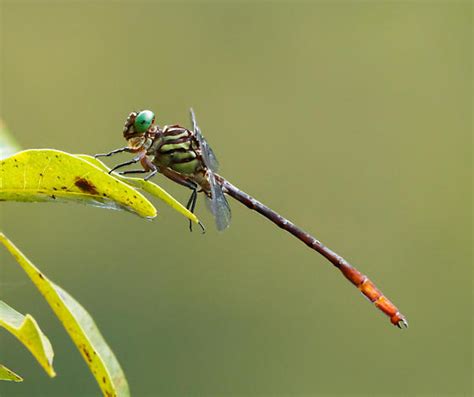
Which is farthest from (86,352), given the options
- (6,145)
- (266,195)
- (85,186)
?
(266,195)

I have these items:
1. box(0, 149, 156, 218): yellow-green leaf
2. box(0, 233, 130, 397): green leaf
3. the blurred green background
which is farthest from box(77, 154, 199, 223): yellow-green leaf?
the blurred green background

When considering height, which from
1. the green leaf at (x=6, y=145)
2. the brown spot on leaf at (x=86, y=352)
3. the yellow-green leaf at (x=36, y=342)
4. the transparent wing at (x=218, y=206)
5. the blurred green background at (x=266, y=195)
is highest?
the blurred green background at (x=266, y=195)

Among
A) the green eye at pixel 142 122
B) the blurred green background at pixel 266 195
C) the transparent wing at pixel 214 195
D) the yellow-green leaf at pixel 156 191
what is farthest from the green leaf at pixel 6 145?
the blurred green background at pixel 266 195

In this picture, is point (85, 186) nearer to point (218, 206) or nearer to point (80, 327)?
point (80, 327)


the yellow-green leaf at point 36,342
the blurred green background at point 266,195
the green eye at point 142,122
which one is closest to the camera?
the yellow-green leaf at point 36,342

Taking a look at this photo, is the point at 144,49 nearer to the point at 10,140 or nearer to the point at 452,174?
the point at 452,174

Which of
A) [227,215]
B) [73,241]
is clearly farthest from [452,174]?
[227,215]

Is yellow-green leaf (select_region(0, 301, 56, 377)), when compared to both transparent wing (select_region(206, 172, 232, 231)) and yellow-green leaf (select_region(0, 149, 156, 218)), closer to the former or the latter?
yellow-green leaf (select_region(0, 149, 156, 218))

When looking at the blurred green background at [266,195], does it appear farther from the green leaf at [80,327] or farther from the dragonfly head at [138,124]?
the green leaf at [80,327]
